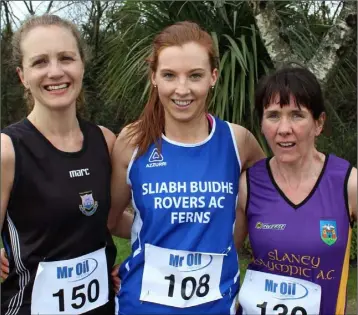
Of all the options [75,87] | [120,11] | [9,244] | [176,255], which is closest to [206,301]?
[176,255]

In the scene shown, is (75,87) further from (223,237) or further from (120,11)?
(120,11)

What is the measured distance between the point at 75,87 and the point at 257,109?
90 cm

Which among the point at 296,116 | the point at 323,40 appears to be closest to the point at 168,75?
the point at 296,116

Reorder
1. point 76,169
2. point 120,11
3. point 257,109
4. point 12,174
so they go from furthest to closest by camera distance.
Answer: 1. point 120,11
2. point 257,109
3. point 76,169
4. point 12,174

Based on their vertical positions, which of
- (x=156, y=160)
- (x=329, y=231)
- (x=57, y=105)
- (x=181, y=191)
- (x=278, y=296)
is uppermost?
(x=57, y=105)

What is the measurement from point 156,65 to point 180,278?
1.02m

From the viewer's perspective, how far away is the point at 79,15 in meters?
9.73

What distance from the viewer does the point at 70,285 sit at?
2328 millimetres

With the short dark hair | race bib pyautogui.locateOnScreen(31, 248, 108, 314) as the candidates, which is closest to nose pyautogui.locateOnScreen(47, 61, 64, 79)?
race bib pyautogui.locateOnScreen(31, 248, 108, 314)

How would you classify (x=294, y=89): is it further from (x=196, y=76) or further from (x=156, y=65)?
(x=156, y=65)

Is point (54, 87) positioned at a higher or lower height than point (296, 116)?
higher

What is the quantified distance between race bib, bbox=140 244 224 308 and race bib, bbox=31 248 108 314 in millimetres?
225

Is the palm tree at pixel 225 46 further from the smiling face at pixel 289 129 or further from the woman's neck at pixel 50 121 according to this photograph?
the woman's neck at pixel 50 121

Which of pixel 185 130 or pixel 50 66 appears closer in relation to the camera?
pixel 50 66
